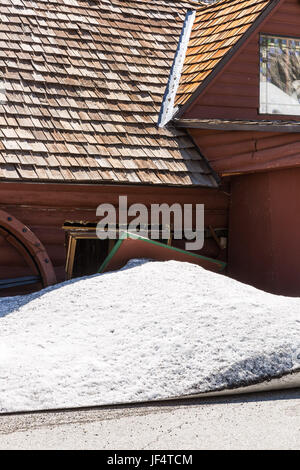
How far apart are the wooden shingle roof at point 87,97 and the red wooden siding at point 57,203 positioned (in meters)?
0.32

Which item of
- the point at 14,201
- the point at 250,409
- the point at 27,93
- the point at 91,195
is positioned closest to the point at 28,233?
the point at 14,201

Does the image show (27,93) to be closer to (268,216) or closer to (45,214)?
(45,214)

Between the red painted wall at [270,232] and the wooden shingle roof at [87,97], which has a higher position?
the wooden shingle roof at [87,97]

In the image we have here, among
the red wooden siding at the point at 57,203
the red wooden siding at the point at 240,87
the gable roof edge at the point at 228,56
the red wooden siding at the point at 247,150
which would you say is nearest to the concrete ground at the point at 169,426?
the red wooden siding at the point at 57,203

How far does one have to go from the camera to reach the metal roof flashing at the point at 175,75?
1069 cm

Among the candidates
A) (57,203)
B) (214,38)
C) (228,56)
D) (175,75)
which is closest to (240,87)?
(228,56)

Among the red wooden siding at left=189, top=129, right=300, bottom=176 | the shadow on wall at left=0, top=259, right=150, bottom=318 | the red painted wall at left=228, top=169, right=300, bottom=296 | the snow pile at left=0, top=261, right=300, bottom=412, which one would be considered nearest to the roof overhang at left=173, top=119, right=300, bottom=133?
the red wooden siding at left=189, top=129, right=300, bottom=176

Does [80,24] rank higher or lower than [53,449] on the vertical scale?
higher

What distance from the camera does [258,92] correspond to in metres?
10.8

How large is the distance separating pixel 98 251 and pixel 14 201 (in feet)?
7.71

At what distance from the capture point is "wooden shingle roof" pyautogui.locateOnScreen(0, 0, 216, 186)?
9.41 metres

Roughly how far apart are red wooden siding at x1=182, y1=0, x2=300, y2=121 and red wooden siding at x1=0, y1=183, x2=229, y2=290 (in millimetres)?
1288

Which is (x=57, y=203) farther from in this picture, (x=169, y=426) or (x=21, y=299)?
(x=169, y=426)

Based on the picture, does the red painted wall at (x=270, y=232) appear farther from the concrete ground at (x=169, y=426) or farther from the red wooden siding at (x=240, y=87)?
the concrete ground at (x=169, y=426)
